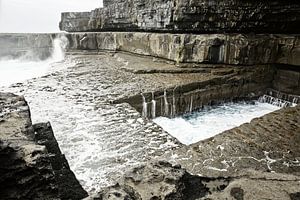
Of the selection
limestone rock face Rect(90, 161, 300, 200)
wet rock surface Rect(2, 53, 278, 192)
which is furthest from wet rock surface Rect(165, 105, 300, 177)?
limestone rock face Rect(90, 161, 300, 200)

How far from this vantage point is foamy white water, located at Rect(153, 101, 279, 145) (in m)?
5.52

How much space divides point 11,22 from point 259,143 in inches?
2182

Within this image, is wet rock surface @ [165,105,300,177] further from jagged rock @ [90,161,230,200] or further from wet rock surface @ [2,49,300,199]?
jagged rock @ [90,161,230,200]

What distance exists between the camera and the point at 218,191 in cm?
162

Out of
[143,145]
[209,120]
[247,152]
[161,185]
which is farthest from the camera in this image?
[209,120]

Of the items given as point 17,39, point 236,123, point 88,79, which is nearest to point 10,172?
point 236,123

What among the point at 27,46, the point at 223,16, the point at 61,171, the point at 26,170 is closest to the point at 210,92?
the point at 223,16

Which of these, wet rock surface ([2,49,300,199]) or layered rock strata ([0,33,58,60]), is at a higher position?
layered rock strata ([0,33,58,60])

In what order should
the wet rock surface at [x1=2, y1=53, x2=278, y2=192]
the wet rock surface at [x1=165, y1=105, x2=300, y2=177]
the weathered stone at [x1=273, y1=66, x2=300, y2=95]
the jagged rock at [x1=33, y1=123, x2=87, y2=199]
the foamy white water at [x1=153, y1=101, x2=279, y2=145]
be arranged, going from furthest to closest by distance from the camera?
1. the weathered stone at [x1=273, y1=66, x2=300, y2=95]
2. the foamy white water at [x1=153, y1=101, x2=279, y2=145]
3. the wet rock surface at [x1=2, y1=53, x2=278, y2=192]
4. the wet rock surface at [x1=165, y1=105, x2=300, y2=177]
5. the jagged rock at [x1=33, y1=123, x2=87, y2=199]

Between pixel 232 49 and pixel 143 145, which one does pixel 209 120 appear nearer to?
pixel 232 49

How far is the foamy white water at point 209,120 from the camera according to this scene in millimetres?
5523

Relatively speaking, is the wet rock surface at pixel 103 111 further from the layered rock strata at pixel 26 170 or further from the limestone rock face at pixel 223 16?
the limestone rock face at pixel 223 16

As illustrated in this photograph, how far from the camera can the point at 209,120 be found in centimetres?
644

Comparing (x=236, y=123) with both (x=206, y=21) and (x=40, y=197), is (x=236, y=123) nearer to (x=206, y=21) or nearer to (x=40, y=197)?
(x=206, y=21)
